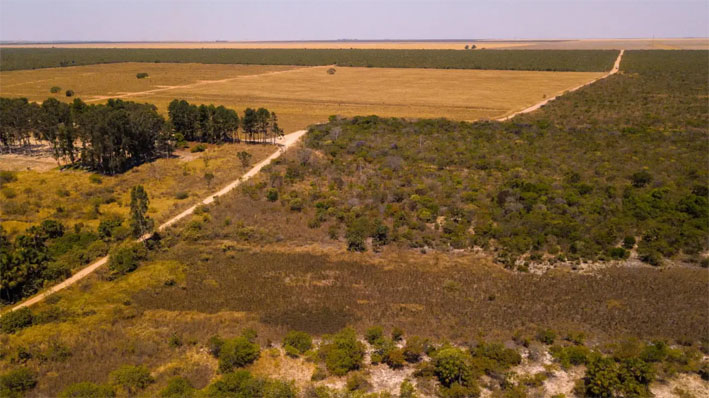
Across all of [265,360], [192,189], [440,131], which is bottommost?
[265,360]

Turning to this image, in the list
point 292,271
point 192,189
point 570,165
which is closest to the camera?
point 292,271

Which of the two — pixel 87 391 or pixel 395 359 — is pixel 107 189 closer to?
pixel 87 391

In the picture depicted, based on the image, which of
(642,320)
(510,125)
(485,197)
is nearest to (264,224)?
(485,197)

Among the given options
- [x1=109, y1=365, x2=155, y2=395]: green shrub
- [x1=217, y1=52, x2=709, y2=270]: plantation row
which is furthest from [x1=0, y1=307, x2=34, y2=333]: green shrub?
[x1=217, y1=52, x2=709, y2=270]: plantation row

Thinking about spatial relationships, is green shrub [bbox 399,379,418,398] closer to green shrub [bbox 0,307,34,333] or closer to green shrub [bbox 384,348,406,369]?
green shrub [bbox 384,348,406,369]

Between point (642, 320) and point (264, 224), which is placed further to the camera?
point (264, 224)

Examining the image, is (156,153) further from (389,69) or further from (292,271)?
(389,69)
